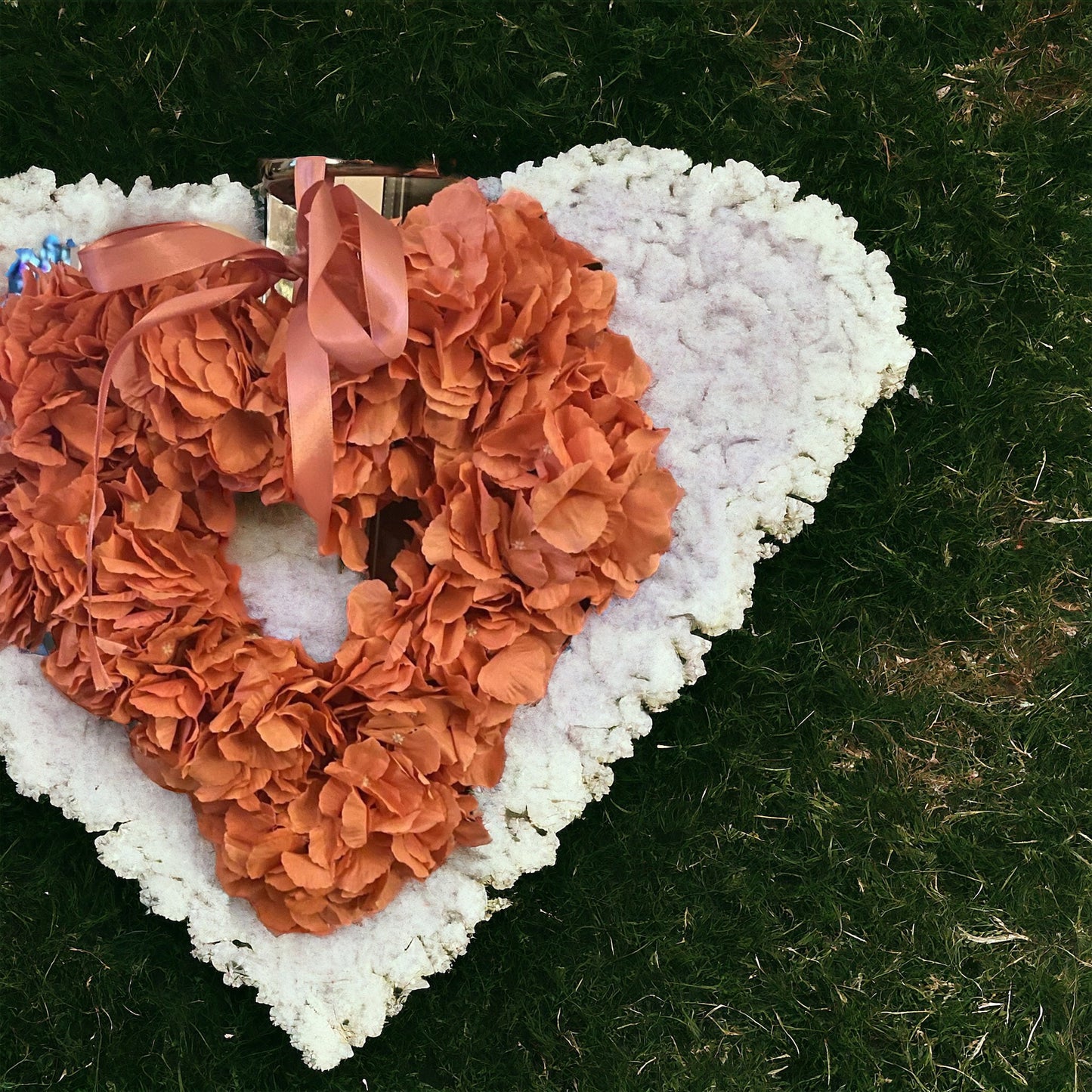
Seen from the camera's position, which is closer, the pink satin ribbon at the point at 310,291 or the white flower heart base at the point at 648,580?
the pink satin ribbon at the point at 310,291

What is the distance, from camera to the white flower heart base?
3.52 ft

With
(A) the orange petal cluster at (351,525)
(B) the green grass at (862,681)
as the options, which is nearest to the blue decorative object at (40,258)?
(A) the orange petal cluster at (351,525)

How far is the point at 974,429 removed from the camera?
1159mm

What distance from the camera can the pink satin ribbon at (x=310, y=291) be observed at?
896mm

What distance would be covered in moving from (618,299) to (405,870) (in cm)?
66

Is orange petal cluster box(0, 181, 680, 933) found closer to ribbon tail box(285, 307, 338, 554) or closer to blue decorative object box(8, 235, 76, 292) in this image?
ribbon tail box(285, 307, 338, 554)

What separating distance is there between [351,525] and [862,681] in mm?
625

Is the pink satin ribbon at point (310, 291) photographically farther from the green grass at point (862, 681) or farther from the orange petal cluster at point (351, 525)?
the green grass at point (862, 681)

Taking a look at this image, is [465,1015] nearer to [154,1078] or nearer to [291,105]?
[154,1078]

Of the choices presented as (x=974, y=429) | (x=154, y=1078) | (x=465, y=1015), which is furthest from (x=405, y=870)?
(x=974, y=429)

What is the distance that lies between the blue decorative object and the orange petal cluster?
0.16 metres

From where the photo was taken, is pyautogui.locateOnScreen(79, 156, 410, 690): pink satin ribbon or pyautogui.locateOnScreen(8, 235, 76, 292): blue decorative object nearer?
pyautogui.locateOnScreen(79, 156, 410, 690): pink satin ribbon

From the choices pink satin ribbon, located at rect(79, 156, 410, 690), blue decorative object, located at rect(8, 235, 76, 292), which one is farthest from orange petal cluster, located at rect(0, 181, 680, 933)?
blue decorative object, located at rect(8, 235, 76, 292)

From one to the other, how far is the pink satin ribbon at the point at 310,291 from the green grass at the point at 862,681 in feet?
1.17
